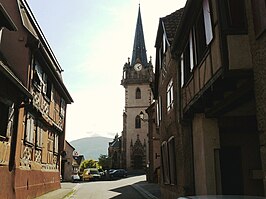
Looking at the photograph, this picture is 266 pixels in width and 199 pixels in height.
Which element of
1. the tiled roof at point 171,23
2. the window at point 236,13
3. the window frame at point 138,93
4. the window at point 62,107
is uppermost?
the window frame at point 138,93

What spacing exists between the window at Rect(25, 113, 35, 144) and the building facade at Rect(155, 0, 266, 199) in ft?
21.0

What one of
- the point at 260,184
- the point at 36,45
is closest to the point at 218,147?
the point at 260,184

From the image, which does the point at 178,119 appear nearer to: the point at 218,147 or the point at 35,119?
the point at 218,147

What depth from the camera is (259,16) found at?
6664 mm

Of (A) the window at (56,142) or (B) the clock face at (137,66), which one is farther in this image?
(B) the clock face at (137,66)

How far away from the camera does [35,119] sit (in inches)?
664

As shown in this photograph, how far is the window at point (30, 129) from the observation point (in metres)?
15.1

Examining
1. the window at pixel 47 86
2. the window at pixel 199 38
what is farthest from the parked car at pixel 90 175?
the window at pixel 199 38

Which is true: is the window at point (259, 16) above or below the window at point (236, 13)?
below

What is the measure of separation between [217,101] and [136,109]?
57083 millimetres

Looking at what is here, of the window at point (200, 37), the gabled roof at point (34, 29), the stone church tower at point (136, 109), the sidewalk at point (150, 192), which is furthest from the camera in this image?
the stone church tower at point (136, 109)

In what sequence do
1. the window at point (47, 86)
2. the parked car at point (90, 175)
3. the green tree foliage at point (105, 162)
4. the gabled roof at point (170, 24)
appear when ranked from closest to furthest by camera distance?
the gabled roof at point (170, 24) < the window at point (47, 86) < the parked car at point (90, 175) < the green tree foliage at point (105, 162)

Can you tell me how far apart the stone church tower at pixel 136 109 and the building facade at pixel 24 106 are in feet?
143

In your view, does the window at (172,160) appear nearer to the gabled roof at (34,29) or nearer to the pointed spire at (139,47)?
the gabled roof at (34,29)
